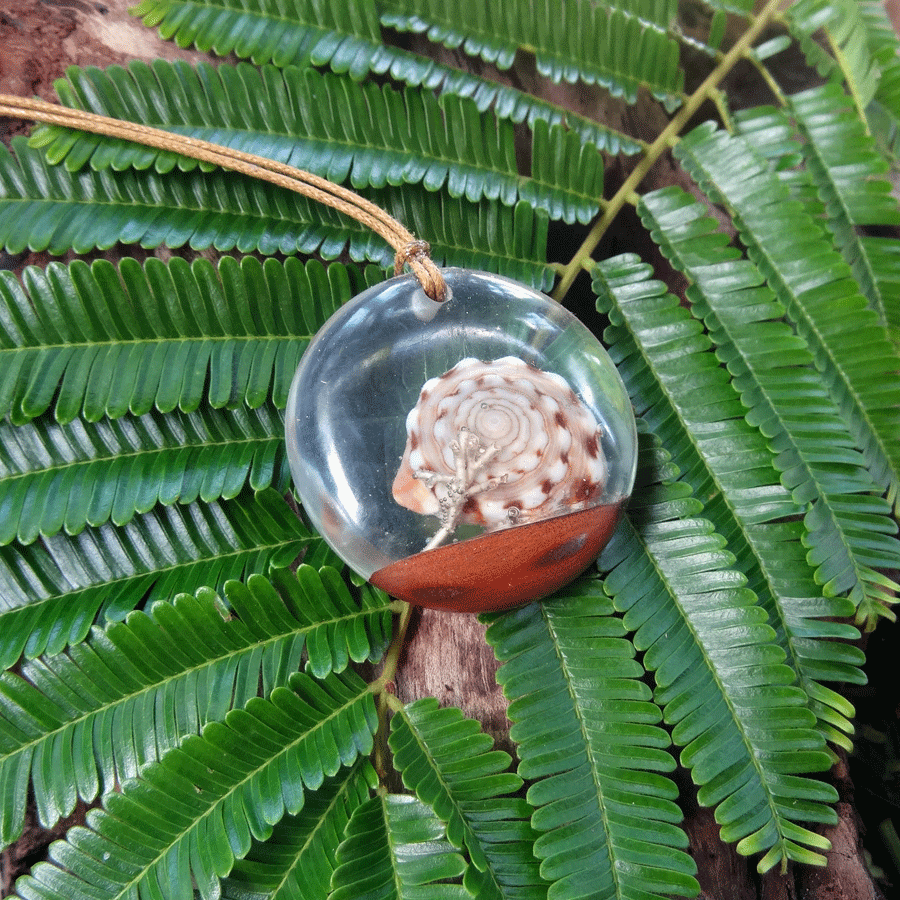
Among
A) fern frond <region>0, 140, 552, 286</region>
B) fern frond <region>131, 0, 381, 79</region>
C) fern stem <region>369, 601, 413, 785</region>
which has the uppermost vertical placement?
fern frond <region>131, 0, 381, 79</region>

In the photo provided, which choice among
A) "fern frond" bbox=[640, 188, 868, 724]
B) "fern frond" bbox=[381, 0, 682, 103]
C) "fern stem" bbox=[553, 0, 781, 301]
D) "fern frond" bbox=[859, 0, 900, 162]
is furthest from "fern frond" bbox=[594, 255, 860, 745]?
"fern frond" bbox=[859, 0, 900, 162]

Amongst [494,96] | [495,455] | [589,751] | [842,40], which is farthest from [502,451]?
[842,40]

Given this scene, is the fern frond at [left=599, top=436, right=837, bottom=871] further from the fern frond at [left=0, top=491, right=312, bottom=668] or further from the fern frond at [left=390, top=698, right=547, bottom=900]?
the fern frond at [left=0, top=491, right=312, bottom=668]

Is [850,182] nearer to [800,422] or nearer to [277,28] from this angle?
[800,422]

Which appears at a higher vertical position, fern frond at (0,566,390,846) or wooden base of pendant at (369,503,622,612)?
wooden base of pendant at (369,503,622,612)

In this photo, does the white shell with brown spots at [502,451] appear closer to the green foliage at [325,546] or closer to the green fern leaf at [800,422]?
the green foliage at [325,546]

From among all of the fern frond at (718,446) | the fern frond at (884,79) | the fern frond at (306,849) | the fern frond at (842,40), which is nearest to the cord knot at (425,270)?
the fern frond at (718,446)

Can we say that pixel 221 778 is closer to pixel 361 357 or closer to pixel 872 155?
pixel 361 357
